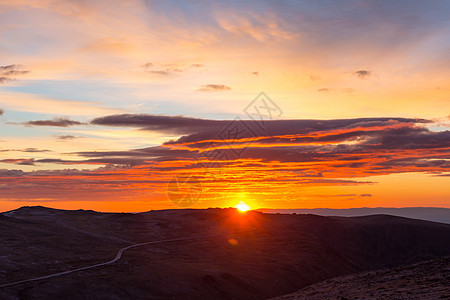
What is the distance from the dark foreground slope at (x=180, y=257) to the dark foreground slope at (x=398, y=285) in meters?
35.4

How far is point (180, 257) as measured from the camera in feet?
405

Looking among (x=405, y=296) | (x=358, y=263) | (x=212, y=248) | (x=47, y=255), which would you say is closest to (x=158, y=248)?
(x=212, y=248)

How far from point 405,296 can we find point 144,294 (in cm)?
5187

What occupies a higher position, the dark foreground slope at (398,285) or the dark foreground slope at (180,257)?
the dark foreground slope at (398,285)

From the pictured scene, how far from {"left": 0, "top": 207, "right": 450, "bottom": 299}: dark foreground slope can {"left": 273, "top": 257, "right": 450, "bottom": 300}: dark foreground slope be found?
3540 cm

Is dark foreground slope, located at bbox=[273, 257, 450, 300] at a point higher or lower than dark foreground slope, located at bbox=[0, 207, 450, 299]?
higher

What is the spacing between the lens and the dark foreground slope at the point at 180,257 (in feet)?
283

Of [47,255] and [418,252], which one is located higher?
[47,255]

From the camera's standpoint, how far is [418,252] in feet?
610

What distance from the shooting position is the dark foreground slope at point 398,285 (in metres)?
45.9

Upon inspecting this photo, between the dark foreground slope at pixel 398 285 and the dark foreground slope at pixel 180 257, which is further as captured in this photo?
the dark foreground slope at pixel 180 257

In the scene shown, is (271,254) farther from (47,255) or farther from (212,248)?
(47,255)

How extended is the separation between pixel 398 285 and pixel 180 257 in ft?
259

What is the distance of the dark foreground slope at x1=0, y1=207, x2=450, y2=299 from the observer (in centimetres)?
8625
